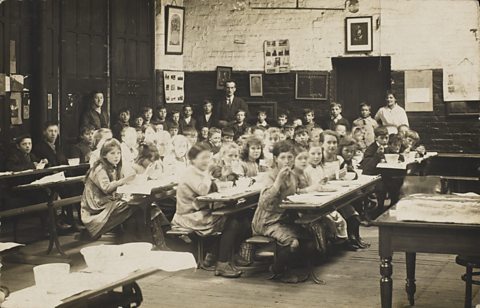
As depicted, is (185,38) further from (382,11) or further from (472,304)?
(472,304)

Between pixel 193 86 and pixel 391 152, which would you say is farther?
pixel 193 86

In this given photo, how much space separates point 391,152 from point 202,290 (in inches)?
175

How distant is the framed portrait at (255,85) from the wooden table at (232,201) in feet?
15.4

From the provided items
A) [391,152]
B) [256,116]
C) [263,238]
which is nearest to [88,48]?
[256,116]

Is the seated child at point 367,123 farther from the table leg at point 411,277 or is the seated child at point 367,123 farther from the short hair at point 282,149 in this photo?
the table leg at point 411,277

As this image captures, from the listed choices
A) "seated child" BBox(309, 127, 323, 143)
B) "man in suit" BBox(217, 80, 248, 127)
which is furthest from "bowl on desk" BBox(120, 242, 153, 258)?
"man in suit" BBox(217, 80, 248, 127)

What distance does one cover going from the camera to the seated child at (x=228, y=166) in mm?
7520

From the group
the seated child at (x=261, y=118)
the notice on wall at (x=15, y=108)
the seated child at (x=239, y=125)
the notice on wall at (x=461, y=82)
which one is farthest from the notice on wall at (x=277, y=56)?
the notice on wall at (x=15, y=108)

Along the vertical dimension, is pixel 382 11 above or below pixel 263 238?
above

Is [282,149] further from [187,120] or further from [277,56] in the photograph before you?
[277,56]

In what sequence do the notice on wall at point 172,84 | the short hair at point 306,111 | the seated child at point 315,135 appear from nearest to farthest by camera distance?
1. the seated child at point 315,135
2. the notice on wall at point 172,84
3. the short hair at point 306,111

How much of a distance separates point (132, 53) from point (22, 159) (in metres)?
2.80

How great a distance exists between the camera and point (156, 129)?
385 inches

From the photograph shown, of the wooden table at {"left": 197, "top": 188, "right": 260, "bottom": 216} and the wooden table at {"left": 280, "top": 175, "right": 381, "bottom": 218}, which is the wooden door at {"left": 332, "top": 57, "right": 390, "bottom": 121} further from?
the wooden table at {"left": 197, "top": 188, "right": 260, "bottom": 216}
